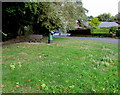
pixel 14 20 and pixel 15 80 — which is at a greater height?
pixel 14 20

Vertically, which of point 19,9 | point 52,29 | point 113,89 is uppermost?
point 19,9

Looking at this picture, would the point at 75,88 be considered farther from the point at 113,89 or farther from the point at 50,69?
the point at 50,69

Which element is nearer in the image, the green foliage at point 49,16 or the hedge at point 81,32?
the green foliage at point 49,16

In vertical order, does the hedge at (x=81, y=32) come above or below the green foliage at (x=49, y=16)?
below

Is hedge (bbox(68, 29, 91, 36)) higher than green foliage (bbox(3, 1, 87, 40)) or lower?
lower

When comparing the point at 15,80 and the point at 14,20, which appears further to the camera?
the point at 14,20

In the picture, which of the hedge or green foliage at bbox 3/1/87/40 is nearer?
green foliage at bbox 3/1/87/40

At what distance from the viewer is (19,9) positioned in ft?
Result: 39.9

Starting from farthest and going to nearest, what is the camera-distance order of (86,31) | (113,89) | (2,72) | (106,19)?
(106,19) → (86,31) → (2,72) → (113,89)

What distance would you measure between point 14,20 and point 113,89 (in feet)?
45.5

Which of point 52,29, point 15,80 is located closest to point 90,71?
point 15,80

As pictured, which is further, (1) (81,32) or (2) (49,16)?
(1) (81,32)

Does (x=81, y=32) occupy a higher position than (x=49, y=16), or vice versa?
(x=49, y=16)

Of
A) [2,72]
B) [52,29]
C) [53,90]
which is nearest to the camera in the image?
[53,90]
